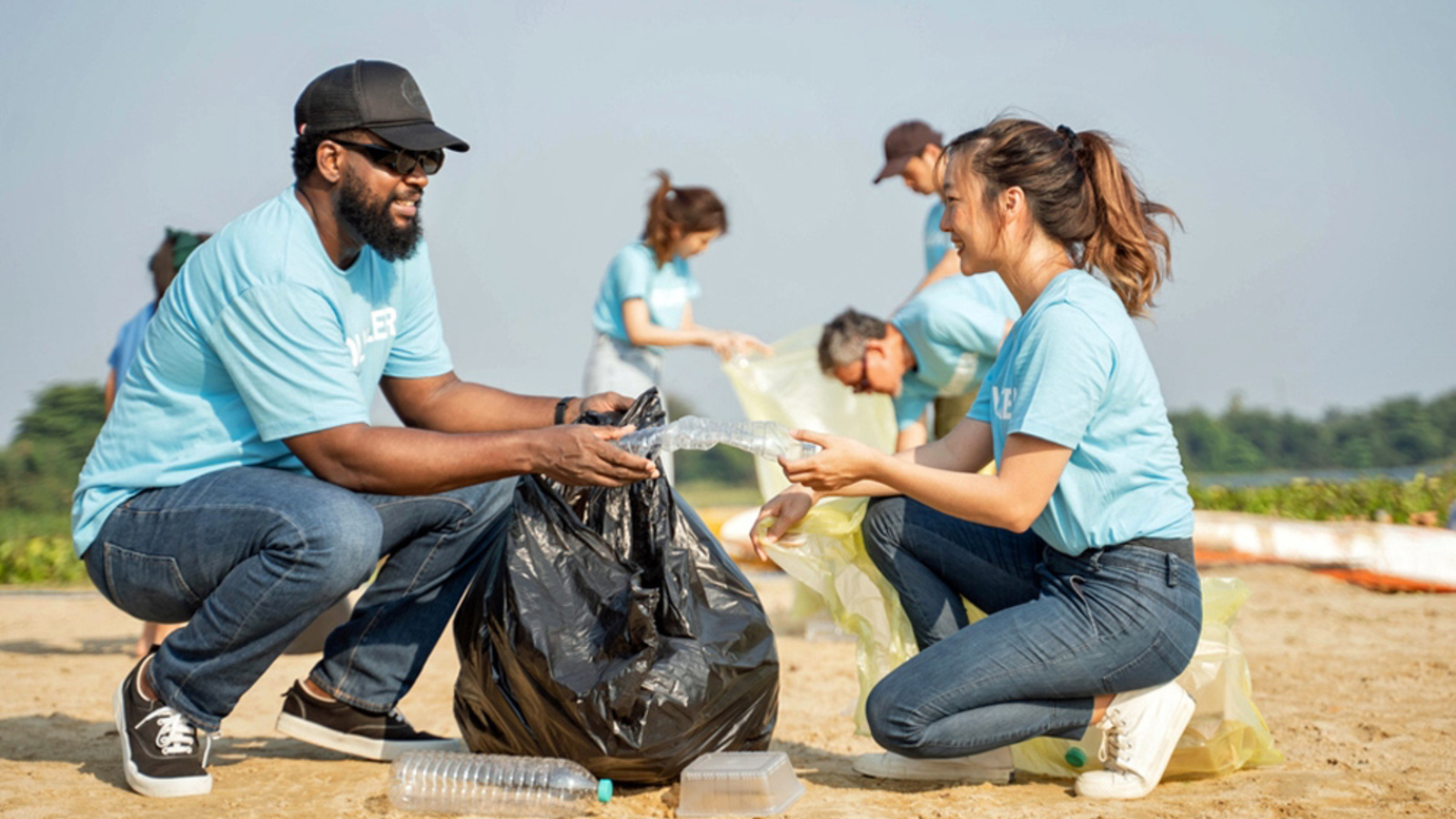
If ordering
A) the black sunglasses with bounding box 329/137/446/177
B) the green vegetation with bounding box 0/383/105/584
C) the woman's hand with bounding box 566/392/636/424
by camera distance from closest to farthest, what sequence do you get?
the black sunglasses with bounding box 329/137/446/177 < the woman's hand with bounding box 566/392/636/424 < the green vegetation with bounding box 0/383/105/584

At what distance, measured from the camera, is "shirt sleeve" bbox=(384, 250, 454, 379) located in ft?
10.2

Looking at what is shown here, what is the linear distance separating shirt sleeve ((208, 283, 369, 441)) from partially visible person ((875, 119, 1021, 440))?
2.64 metres

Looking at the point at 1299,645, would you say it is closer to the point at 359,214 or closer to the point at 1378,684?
the point at 1378,684

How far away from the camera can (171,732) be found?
263 centimetres

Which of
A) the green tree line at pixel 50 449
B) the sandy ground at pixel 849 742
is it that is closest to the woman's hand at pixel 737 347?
the sandy ground at pixel 849 742

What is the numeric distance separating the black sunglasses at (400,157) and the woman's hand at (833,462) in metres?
1.11

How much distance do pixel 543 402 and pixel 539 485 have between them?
1.55ft

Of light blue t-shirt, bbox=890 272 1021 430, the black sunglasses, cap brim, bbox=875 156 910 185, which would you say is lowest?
light blue t-shirt, bbox=890 272 1021 430

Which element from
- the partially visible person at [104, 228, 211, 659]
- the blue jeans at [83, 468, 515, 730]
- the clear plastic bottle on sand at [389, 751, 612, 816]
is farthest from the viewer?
the partially visible person at [104, 228, 211, 659]

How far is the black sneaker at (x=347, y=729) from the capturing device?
2.92 metres

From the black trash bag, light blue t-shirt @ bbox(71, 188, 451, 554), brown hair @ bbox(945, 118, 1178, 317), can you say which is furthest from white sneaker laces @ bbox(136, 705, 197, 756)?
brown hair @ bbox(945, 118, 1178, 317)

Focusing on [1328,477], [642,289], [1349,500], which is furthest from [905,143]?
[1328,477]

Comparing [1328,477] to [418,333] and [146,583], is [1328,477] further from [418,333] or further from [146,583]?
[146,583]

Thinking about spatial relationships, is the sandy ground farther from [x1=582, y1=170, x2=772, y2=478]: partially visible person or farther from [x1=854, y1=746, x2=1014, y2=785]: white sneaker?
[x1=582, y1=170, x2=772, y2=478]: partially visible person
